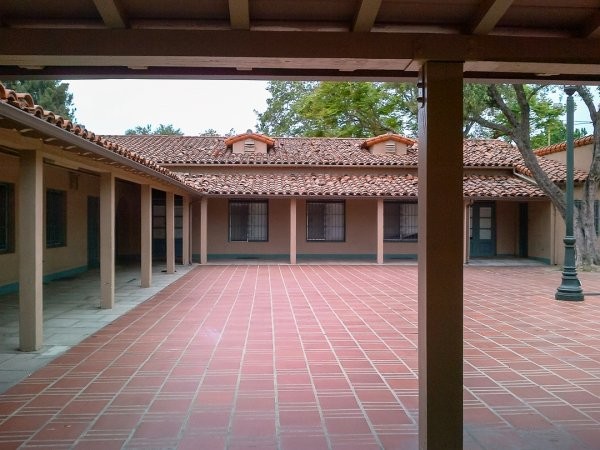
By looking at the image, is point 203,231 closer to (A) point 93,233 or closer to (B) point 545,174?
(A) point 93,233

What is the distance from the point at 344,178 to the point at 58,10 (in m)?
18.0

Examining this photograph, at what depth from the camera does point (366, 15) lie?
304 centimetres

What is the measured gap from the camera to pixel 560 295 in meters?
10.9

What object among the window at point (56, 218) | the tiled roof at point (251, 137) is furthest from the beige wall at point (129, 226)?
the window at point (56, 218)

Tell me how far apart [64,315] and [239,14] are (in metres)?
7.40

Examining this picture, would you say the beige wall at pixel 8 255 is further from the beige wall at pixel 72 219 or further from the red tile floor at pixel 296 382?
the red tile floor at pixel 296 382

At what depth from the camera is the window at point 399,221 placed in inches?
814

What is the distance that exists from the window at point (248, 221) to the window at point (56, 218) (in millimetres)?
7244

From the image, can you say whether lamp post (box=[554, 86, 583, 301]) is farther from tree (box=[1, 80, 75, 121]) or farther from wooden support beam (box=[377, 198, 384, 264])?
tree (box=[1, 80, 75, 121])

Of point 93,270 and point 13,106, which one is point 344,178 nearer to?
point 93,270

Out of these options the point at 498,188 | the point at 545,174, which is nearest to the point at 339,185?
the point at 498,188

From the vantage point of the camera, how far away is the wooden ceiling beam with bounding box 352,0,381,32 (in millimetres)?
2939

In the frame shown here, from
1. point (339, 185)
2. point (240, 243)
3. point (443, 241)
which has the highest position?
point (339, 185)

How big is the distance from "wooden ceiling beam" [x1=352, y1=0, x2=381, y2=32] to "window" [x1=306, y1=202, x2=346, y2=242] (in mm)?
17236
